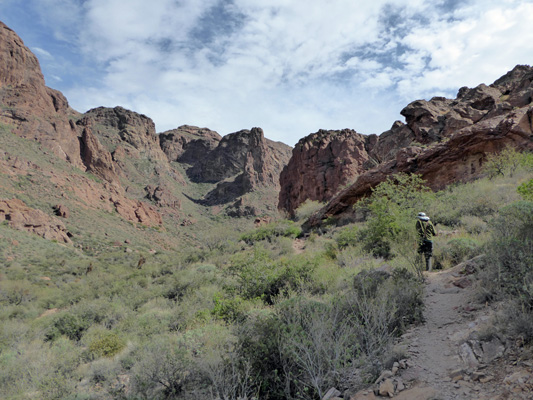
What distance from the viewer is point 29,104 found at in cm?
6266

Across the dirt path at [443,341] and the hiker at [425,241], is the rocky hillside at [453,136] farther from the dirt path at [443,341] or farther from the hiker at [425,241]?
the dirt path at [443,341]

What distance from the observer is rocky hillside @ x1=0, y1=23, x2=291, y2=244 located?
5981cm

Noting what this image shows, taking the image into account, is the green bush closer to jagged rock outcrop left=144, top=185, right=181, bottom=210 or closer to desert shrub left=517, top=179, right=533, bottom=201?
desert shrub left=517, top=179, right=533, bottom=201

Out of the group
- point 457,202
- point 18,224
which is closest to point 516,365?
point 457,202

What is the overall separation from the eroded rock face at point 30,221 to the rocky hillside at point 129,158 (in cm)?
467

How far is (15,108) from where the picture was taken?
58.7m

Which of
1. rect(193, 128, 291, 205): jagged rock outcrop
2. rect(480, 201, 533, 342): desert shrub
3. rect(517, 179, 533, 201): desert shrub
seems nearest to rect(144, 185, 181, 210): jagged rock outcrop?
rect(193, 128, 291, 205): jagged rock outcrop

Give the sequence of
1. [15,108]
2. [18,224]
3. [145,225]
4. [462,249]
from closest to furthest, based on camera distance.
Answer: [462,249] → [18,224] → [15,108] → [145,225]

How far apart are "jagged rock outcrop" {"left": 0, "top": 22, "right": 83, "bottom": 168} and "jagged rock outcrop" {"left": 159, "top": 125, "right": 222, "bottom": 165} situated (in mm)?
65085

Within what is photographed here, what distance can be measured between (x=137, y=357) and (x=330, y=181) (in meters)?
47.3

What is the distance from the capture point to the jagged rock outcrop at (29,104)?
58719 mm

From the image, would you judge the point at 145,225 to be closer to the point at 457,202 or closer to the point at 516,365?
the point at 457,202

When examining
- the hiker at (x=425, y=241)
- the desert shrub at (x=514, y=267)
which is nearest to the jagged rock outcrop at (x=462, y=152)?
the hiker at (x=425, y=241)

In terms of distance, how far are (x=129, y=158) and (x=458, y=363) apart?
347 ft
